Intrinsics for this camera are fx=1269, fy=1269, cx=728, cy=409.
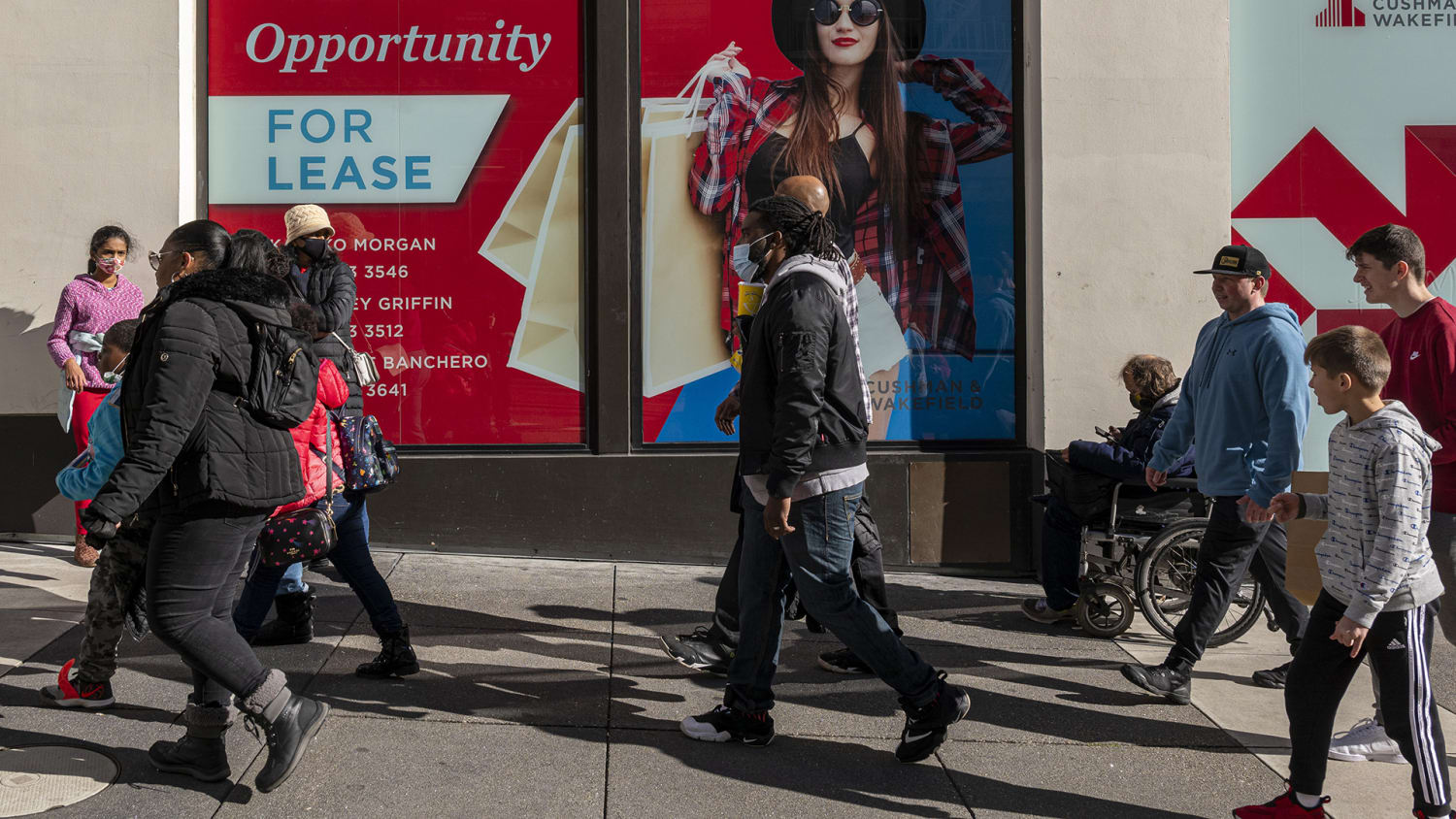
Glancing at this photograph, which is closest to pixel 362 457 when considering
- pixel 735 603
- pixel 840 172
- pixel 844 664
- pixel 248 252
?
pixel 248 252

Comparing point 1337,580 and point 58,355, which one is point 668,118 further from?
point 1337,580

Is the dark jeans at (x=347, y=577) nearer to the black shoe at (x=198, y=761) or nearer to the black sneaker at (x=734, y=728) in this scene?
the black shoe at (x=198, y=761)

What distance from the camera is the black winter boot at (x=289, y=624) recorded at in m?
5.43

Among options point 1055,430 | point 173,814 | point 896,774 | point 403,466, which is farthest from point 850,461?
point 403,466

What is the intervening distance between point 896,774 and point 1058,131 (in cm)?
437

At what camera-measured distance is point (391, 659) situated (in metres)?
5.05

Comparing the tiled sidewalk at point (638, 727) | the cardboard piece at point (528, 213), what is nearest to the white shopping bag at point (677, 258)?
the cardboard piece at point (528, 213)

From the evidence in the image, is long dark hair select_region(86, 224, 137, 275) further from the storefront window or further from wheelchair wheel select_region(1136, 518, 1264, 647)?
wheelchair wheel select_region(1136, 518, 1264, 647)

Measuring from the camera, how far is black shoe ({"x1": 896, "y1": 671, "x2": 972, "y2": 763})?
4.33 meters

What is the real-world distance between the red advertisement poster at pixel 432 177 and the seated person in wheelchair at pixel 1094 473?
2.85 metres

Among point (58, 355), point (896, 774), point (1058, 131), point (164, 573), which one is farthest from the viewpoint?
point (1058, 131)

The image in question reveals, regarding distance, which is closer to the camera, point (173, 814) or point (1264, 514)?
point (173, 814)

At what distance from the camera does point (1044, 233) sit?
7.35m

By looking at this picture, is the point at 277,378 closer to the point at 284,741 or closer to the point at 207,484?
the point at 207,484
